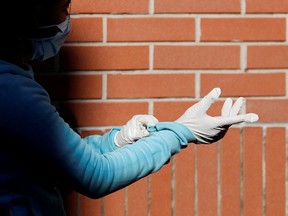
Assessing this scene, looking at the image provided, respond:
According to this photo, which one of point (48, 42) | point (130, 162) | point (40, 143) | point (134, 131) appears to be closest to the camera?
point (40, 143)

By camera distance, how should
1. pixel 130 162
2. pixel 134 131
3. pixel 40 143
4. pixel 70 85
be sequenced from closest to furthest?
pixel 40 143
pixel 130 162
pixel 134 131
pixel 70 85

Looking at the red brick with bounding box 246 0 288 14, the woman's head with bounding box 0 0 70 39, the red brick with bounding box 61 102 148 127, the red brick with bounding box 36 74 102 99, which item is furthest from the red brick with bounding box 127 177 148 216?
the woman's head with bounding box 0 0 70 39

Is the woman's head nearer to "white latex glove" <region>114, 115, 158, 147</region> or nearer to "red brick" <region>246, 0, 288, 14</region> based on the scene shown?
"white latex glove" <region>114, 115, 158, 147</region>

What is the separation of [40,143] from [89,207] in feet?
3.69

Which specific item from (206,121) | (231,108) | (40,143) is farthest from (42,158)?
(231,108)

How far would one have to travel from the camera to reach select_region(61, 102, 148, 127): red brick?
2281 millimetres

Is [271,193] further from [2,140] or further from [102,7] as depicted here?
[2,140]

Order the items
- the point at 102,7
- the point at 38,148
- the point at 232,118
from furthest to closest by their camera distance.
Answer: the point at 102,7 < the point at 232,118 < the point at 38,148

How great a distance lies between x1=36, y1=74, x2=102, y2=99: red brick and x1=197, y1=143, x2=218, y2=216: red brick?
0.42 meters

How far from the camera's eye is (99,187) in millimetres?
1308

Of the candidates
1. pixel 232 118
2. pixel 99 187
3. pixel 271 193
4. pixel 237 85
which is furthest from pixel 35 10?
pixel 271 193

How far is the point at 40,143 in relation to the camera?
1218mm

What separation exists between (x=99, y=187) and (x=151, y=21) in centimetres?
110

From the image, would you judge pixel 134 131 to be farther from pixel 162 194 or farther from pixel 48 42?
pixel 162 194
